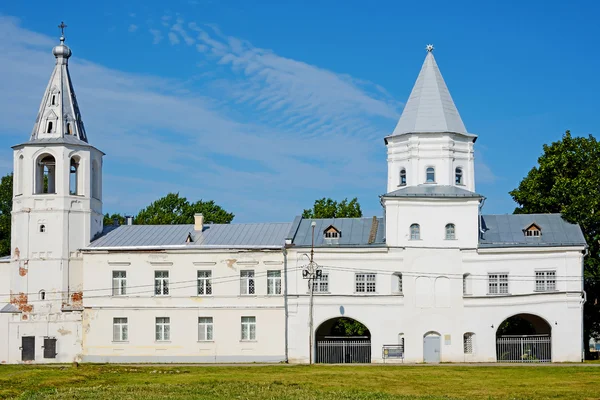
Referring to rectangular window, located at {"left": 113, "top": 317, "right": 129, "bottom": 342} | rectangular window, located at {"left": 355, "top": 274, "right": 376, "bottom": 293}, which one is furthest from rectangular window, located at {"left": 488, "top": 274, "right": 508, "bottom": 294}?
rectangular window, located at {"left": 113, "top": 317, "right": 129, "bottom": 342}

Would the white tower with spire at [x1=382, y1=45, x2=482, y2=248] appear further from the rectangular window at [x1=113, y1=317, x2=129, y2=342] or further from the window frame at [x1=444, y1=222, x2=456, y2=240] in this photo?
the rectangular window at [x1=113, y1=317, x2=129, y2=342]

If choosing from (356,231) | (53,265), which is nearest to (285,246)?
(356,231)

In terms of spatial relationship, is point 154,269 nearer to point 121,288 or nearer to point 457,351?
point 121,288

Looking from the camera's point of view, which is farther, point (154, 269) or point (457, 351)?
point (154, 269)

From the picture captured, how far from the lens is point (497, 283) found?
55.9 metres

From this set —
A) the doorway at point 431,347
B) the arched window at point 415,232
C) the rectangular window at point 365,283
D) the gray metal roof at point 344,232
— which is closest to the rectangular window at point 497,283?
the doorway at point 431,347

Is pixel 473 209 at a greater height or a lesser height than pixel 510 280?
greater

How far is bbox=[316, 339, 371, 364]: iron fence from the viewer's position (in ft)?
186

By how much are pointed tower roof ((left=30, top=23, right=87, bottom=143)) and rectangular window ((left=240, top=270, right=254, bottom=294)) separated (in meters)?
13.1

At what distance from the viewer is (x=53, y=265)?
58.8 metres

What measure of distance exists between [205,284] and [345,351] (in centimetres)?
913

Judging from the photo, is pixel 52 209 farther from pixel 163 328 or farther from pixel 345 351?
pixel 345 351

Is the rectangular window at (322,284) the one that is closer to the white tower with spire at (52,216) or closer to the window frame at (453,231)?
the window frame at (453,231)

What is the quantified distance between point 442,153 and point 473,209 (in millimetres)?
3974
